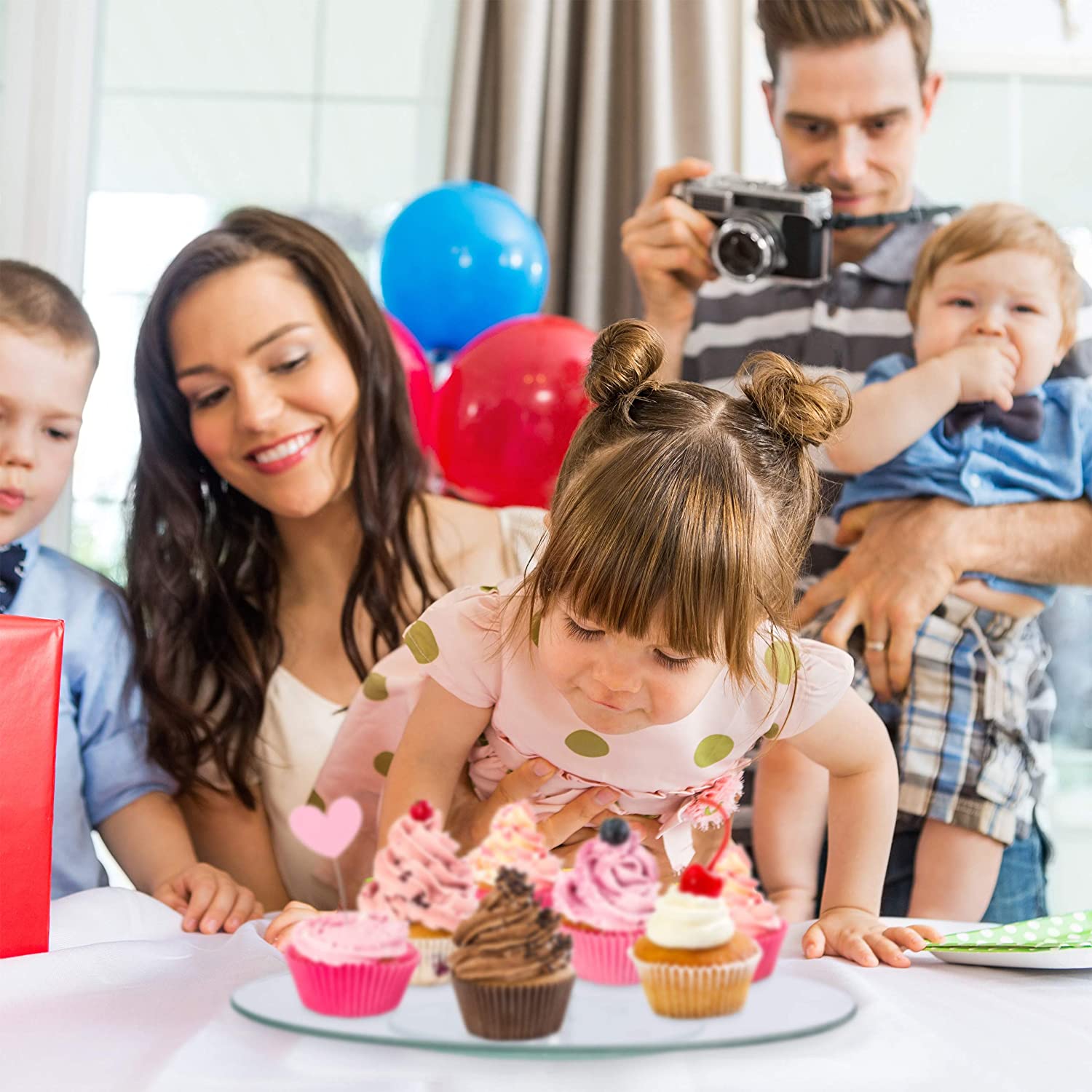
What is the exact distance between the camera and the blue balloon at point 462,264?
180cm

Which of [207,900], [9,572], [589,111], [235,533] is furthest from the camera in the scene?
[589,111]

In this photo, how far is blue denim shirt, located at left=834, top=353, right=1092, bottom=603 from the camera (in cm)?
141

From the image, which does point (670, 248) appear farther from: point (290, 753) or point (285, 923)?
point (285, 923)

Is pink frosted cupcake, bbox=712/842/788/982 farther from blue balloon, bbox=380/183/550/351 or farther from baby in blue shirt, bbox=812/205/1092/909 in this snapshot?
blue balloon, bbox=380/183/550/351

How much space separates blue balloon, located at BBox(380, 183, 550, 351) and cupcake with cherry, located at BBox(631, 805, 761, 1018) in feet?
4.25

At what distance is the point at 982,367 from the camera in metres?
1.36

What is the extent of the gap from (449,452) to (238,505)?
35cm

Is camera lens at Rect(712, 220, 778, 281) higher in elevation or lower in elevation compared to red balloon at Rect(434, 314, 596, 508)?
higher

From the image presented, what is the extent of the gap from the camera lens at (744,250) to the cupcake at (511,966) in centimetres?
104

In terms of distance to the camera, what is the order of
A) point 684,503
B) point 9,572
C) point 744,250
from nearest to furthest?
point 684,503
point 9,572
point 744,250

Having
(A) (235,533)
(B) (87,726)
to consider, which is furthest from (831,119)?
(B) (87,726)

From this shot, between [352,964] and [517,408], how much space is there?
1044mm

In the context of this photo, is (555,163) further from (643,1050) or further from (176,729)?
(643,1050)

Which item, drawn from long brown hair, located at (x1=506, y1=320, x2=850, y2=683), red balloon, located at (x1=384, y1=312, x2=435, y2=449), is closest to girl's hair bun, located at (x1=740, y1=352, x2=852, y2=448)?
long brown hair, located at (x1=506, y1=320, x2=850, y2=683)
